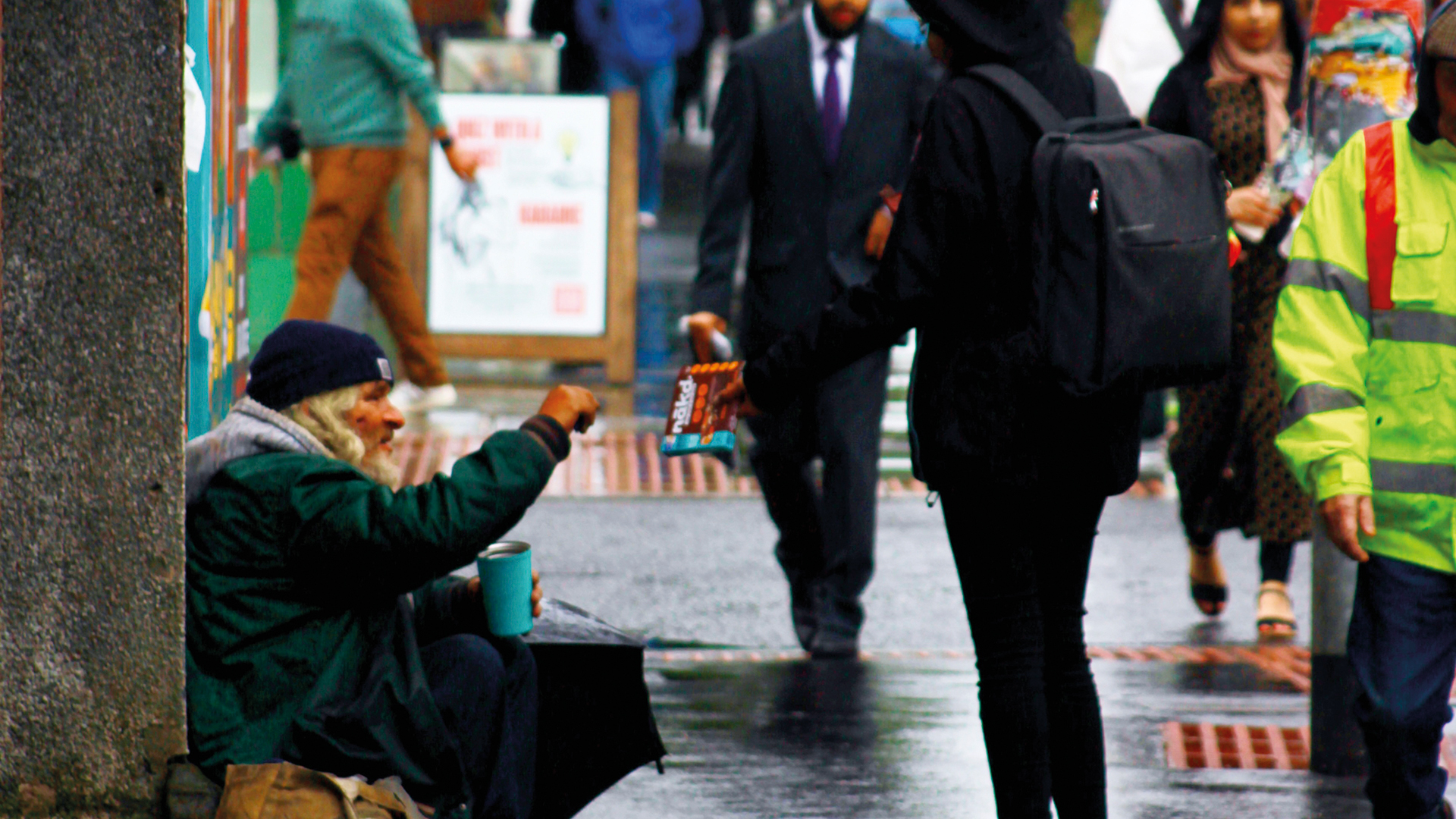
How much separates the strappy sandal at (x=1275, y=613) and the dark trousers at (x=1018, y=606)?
278 centimetres

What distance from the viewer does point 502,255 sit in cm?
1056

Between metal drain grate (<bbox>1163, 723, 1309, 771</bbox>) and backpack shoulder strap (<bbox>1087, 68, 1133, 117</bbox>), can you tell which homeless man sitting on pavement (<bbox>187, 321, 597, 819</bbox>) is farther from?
metal drain grate (<bbox>1163, 723, 1309, 771</bbox>)

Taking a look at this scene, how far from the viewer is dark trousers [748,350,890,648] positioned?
592 cm

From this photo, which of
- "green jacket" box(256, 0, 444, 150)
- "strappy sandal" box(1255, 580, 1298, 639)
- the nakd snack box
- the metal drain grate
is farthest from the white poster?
the nakd snack box

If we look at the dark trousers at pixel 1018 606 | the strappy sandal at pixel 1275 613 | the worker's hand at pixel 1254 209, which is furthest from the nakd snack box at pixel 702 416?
the strappy sandal at pixel 1275 613

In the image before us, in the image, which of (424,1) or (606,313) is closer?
(606,313)

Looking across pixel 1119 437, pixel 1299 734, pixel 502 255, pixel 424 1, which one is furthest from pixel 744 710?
pixel 424 1

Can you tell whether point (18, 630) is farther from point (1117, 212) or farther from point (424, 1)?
point (424, 1)

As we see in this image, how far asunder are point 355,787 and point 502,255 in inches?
288

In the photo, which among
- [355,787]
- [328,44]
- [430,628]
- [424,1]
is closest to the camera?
[355,787]

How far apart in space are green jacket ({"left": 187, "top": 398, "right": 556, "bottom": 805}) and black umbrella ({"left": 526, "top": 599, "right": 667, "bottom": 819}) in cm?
38

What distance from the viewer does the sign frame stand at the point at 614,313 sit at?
34.4 feet

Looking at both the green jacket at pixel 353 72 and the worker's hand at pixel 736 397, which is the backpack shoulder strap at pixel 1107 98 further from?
the green jacket at pixel 353 72

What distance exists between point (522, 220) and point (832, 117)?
187 inches
